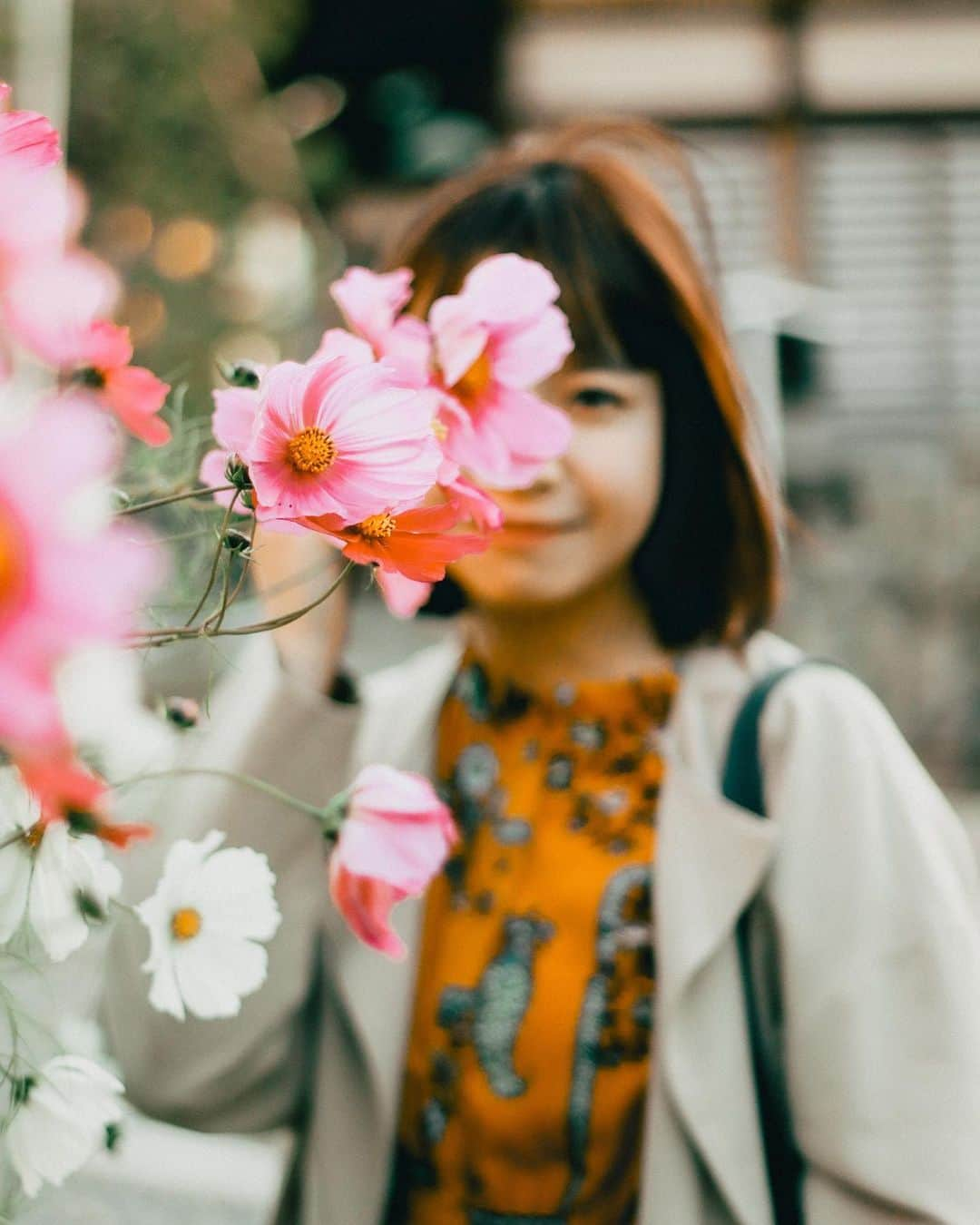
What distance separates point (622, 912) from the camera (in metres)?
0.86

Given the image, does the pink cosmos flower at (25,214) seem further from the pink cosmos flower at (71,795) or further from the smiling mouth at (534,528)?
the smiling mouth at (534,528)

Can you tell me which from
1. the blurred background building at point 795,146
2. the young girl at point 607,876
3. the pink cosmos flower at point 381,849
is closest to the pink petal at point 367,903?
the pink cosmos flower at point 381,849

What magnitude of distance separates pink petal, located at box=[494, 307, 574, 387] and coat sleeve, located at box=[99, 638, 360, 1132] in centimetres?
34

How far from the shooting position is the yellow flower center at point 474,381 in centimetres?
56

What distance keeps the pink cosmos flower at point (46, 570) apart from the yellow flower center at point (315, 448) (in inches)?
6.2

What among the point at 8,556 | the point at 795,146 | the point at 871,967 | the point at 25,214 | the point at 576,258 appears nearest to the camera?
the point at 8,556

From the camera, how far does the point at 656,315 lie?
2.88 feet

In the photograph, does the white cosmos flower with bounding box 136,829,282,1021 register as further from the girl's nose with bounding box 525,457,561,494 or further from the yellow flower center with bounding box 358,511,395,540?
the girl's nose with bounding box 525,457,561,494

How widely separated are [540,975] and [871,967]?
0.21 m

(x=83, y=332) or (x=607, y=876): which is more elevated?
(x=83, y=332)

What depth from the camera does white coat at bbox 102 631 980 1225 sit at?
2.41 ft

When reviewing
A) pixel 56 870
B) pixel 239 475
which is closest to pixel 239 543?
pixel 239 475

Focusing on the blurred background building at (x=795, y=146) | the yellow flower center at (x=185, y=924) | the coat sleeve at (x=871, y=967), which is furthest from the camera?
the blurred background building at (x=795, y=146)

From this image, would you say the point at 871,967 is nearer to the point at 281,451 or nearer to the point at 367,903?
the point at 367,903
